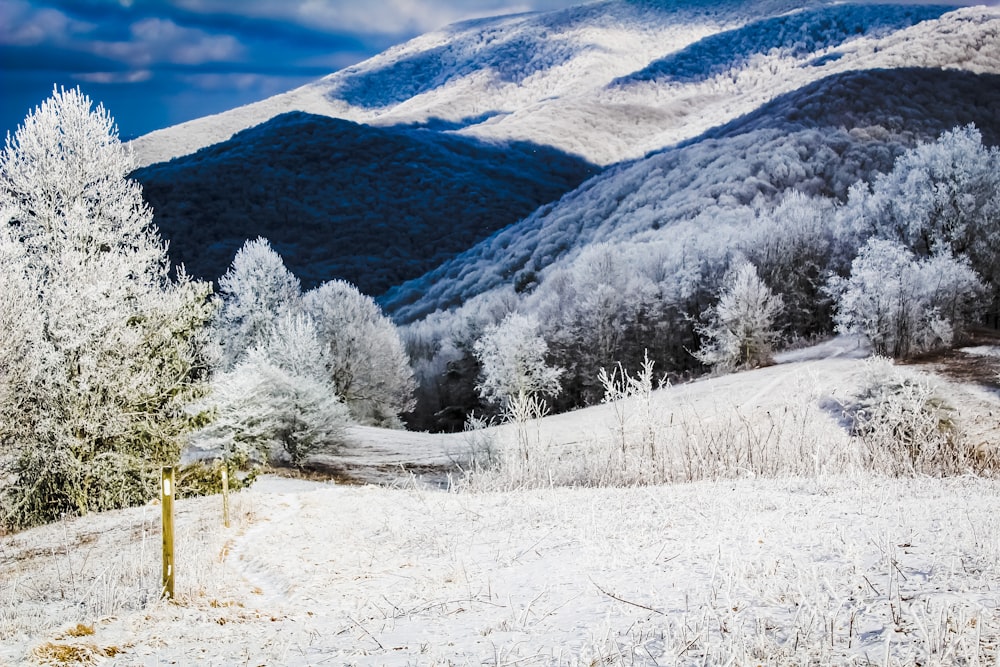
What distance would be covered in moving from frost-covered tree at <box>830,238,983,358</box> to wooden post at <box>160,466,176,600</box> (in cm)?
3232

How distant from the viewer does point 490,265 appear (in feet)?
318

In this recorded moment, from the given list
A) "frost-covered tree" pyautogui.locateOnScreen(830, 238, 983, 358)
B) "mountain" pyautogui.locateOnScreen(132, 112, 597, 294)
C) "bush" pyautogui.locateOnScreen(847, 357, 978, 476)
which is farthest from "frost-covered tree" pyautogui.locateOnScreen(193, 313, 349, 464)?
"mountain" pyautogui.locateOnScreen(132, 112, 597, 294)

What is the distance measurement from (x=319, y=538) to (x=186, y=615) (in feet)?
11.3

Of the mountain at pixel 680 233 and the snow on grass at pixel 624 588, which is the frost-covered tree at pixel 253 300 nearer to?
the mountain at pixel 680 233

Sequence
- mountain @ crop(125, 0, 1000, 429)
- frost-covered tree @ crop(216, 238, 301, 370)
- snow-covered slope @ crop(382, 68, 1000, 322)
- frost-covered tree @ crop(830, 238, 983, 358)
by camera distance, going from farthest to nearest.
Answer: snow-covered slope @ crop(382, 68, 1000, 322)
mountain @ crop(125, 0, 1000, 429)
frost-covered tree @ crop(216, 238, 301, 370)
frost-covered tree @ crop(830, 238, 983, 358)

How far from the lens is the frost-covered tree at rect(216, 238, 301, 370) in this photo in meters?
42.9

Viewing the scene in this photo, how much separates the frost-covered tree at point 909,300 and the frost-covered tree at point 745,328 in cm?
676

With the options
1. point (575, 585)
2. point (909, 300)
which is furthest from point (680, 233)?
point (575, 585)

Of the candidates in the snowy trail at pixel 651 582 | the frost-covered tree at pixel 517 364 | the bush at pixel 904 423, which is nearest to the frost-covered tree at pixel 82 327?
the snowy trail at pixel 651 582

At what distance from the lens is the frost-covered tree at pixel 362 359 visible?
Answer: 47.2 m

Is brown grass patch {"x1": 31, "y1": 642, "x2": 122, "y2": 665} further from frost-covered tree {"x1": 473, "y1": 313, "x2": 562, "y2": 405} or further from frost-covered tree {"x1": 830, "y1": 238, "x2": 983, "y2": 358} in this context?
frost-covered tree {"x1": 473, "y1": 313, "x2": 562, "y2": 405}

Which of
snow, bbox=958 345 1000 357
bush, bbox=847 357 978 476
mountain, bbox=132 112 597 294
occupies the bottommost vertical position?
bush, bbox=847 357 978 476

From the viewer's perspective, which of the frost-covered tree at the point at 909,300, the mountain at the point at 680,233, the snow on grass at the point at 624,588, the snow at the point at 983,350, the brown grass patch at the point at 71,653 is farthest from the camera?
the mountain at the point at 680,233

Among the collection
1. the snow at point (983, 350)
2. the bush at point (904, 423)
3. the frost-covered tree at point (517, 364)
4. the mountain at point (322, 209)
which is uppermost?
the mountain at point (322, 209)
